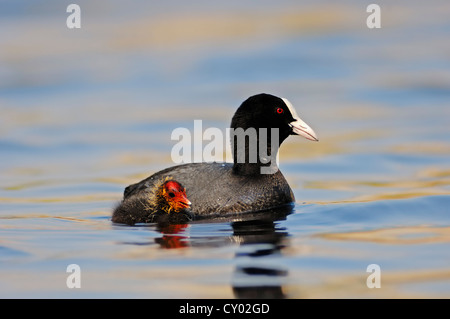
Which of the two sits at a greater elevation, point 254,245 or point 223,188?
point 223,188

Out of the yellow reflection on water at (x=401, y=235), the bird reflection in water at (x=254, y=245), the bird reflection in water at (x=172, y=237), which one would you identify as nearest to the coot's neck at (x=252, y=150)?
the bird reflection in water at (x=254, y=245)

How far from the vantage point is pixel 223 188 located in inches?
451

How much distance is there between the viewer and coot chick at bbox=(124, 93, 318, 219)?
1138cm

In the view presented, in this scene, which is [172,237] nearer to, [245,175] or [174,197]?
[174,197]

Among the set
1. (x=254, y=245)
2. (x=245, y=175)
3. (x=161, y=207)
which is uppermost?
(x=245, y=175)

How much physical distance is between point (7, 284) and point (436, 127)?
983cm

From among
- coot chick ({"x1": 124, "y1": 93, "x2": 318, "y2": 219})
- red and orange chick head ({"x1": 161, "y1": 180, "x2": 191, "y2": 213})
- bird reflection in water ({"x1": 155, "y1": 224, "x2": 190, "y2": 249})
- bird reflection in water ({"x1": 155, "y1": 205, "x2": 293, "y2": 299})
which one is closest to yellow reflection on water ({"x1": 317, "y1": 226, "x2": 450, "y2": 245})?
bird reflection in water ({"x1": 155, "y1": 205, "x2": 293, "y2": 299})

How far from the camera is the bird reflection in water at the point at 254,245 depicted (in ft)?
27.2

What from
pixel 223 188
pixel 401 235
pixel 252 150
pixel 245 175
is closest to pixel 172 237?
pixel 223 188

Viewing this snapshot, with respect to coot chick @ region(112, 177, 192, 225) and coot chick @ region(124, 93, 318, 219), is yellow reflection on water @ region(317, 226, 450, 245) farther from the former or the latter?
coot chick @ region(112, 177, 192, 225)

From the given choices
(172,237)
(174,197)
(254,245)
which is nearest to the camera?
(254,245)

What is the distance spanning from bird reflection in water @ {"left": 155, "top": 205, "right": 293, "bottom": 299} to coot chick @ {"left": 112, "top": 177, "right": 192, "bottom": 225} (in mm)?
216

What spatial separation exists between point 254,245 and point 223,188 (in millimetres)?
1860
